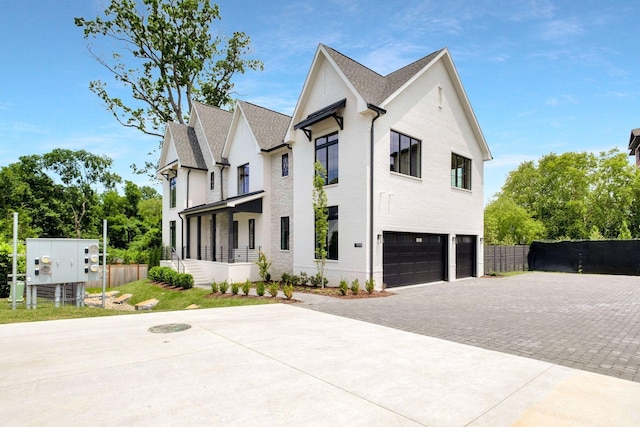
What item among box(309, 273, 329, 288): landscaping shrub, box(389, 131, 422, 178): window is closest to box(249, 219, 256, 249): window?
box(309, 273, 329, 288): landscaping shrub

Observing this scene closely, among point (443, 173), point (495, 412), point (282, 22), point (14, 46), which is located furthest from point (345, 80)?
A: point (14, 46)

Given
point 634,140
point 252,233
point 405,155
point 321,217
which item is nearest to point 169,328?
point 321,217

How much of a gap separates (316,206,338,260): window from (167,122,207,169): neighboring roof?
1229 cm

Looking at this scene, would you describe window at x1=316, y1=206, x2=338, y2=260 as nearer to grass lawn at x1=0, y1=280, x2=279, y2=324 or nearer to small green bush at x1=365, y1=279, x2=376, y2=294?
small green bush at x1=365, y1=279, x2=376, y2=294

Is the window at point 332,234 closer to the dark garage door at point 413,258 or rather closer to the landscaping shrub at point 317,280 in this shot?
the landscaping shrub at point 317,280

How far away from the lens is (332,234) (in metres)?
15.0

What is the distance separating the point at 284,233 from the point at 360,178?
5.95m

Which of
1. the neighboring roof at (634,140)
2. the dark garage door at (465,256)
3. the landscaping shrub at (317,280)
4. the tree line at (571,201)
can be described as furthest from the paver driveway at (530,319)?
the neighboring roof at (634,140)

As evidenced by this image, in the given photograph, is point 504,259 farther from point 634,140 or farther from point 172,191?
point 634,140

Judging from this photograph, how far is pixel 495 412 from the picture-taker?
3.58 m

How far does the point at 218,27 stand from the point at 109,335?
30674 millimetres

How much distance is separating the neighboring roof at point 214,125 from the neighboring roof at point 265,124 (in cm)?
361

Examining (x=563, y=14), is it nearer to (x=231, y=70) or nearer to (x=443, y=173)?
(x=443, y=173)

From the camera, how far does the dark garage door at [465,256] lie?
61.8 feet
